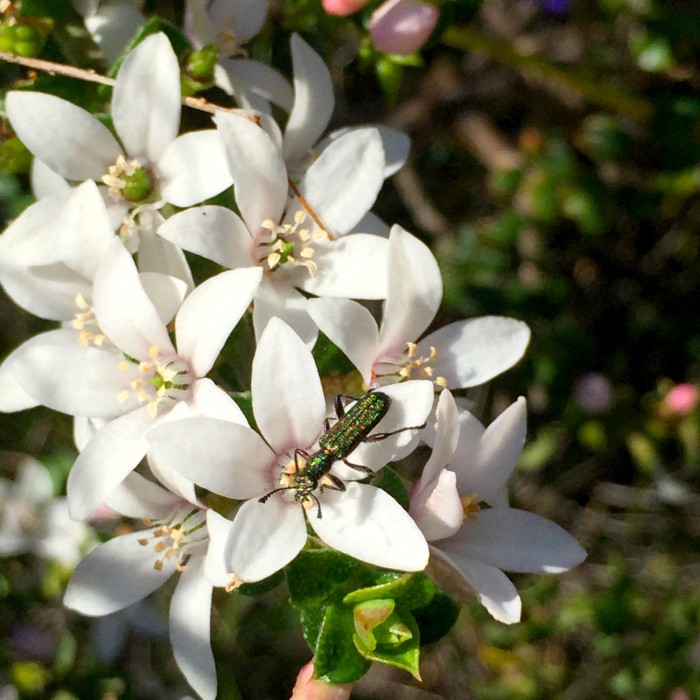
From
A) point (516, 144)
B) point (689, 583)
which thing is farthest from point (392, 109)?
point (689, 583)

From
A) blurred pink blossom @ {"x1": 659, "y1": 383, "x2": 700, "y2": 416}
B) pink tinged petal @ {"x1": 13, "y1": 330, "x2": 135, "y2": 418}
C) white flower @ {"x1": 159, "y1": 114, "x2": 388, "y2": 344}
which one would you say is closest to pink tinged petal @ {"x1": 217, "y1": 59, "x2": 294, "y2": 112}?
white flower @ {"x1": 159, "y1": 114, "x2": 388, "y2": 344}

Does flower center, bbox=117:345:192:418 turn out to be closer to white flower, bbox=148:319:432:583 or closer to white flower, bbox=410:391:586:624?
white flower, bbox=148:319:432:583

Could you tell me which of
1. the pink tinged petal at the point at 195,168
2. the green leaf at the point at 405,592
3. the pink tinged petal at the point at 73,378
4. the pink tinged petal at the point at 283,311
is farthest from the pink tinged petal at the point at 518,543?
the pink tinged petal at the point at 195,168

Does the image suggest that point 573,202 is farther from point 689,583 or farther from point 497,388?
point 689,583

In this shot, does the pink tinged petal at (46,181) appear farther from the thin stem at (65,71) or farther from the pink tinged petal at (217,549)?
the pink tinged petal at (217,549)

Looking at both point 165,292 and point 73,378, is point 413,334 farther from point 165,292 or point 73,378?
point 73,378
